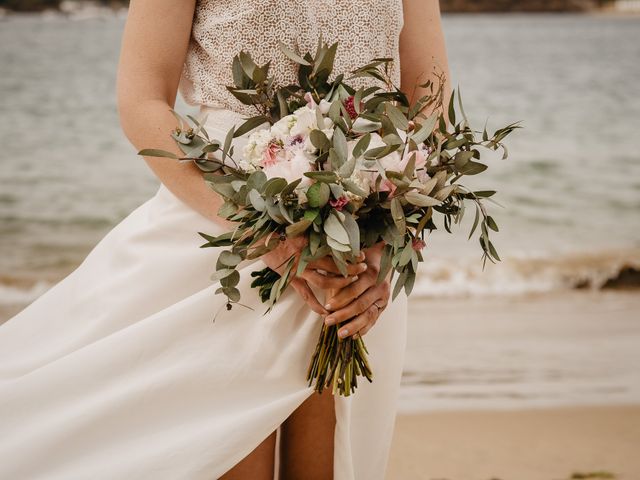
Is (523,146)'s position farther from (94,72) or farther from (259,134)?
(259,134)

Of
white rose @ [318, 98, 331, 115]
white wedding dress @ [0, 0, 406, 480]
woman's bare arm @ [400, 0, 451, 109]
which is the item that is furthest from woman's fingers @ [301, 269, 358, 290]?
woman's bare arm @ [400, 0, 451, 109]

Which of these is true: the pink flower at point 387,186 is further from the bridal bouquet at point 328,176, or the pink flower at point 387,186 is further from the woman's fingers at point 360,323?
the woman's fingers at point 360,323

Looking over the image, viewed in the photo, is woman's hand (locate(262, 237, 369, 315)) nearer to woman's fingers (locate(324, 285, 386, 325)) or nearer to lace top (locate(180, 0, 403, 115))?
woman's fingers (locate(324, 285, 386, 325))

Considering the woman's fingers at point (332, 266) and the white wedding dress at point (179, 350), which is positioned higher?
the woman's fingers at point (332, 266)

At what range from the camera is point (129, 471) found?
1.96 meters

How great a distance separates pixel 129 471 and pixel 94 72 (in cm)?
1856

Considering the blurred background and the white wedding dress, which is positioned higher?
the white wedding dress

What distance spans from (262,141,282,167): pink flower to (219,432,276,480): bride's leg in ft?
2.57

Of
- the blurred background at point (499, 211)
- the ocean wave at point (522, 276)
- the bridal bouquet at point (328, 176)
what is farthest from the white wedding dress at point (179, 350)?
the ocean wave at point (522, 276)

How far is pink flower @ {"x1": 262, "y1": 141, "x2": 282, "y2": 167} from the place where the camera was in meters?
1.87

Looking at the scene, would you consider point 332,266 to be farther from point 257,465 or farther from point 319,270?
point 257,465

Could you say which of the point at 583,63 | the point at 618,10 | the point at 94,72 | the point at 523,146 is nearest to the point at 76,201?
the point at 523,146

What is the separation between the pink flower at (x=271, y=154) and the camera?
1865 millimetres

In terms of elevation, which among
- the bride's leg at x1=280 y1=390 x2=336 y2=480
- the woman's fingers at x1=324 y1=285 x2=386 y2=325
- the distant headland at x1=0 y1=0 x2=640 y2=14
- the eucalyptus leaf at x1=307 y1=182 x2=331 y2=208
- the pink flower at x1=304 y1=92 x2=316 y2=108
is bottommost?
the distant headland at x1=0 y1=0 x2=640 y2=14
